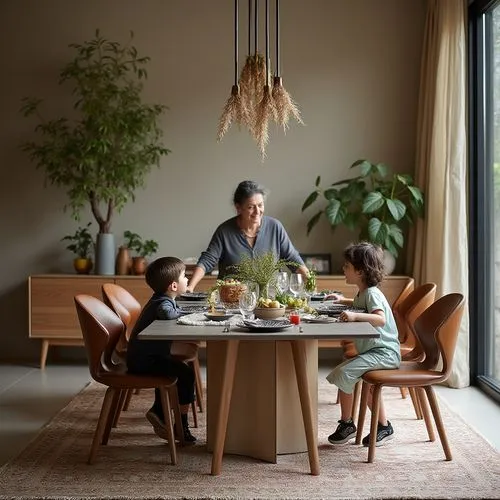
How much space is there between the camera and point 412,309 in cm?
486

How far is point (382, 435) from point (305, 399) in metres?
0.78

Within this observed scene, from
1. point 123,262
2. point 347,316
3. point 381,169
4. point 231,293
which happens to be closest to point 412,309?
point 347,316

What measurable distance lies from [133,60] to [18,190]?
143 cm

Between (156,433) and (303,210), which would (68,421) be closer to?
(156,433)

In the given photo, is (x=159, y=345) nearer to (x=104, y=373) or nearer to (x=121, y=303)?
(x=104, y=373)

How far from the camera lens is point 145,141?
7.09 m

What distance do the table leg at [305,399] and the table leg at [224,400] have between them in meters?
0.27

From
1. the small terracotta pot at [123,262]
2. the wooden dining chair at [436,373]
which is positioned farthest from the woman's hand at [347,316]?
the small terracotta pot at [123,262]

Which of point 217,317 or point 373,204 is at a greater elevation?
point 373,204

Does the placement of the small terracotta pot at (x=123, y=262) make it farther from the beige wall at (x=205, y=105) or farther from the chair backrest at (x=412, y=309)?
the chair backrest at (x=412, y=309)

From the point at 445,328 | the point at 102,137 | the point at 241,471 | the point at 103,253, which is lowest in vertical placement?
the point at 241,471

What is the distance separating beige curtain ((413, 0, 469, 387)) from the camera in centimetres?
608

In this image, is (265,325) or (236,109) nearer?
(265,325)

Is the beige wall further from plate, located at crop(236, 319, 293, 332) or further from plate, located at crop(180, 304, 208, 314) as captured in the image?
plate, located at crop(236, 319, 293, 332)
